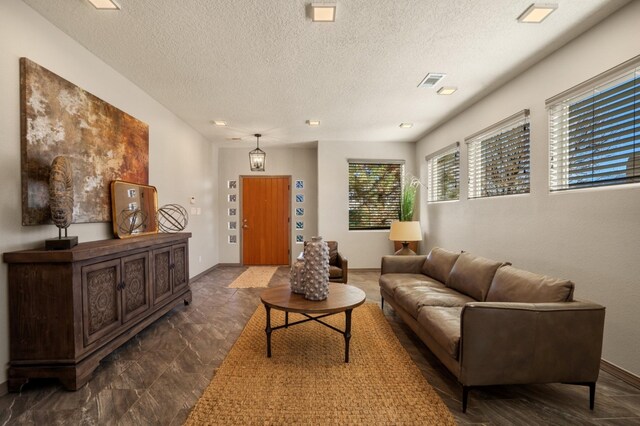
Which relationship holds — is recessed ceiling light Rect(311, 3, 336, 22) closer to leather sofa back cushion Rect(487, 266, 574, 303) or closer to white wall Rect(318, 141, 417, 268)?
leather sofa back cushion Rect(487, 266, 574, 303)

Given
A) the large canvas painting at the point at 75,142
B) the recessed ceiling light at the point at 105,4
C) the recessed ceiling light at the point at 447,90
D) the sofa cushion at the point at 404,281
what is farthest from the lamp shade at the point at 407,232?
the recessed ceiling light at the point at 105,4

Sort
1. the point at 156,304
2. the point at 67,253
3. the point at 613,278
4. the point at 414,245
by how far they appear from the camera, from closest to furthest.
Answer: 1. the point at 67,253
2. the point at 613,278
3. the point at 156,304
4. the point at 414,245

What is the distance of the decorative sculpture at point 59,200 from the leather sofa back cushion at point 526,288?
11.0 ft

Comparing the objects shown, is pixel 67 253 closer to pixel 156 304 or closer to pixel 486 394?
pixel 156 304

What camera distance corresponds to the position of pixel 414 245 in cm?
586

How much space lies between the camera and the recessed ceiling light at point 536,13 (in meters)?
2.09

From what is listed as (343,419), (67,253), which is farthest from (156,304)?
(343,419)

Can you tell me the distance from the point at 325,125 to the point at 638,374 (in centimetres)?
453

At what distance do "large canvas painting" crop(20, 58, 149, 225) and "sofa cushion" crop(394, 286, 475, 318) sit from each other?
10.2 ft

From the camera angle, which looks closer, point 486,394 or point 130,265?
point 486,394

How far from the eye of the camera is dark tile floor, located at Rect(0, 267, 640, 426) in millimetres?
1742

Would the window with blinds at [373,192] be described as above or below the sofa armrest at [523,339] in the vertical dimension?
above

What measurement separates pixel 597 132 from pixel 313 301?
2.76 m

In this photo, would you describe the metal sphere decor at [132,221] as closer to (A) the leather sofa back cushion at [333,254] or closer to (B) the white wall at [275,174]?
(A) the leather sofa back cushion at [333,254]
